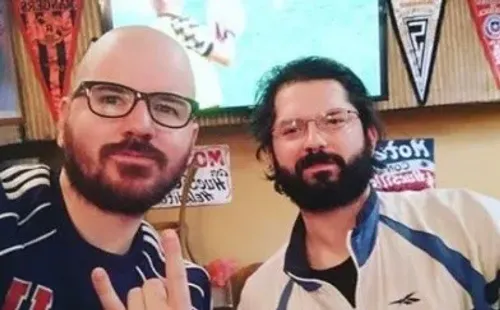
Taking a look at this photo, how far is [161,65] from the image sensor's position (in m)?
1.20

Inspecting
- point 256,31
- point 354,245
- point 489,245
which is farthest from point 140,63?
point 256,31

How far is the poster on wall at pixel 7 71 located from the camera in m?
2.49

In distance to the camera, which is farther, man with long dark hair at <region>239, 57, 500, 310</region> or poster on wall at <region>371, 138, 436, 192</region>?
poster on wall at <region>371, 138, 436, 192</region>

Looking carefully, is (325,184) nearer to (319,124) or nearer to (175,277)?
(319,124)

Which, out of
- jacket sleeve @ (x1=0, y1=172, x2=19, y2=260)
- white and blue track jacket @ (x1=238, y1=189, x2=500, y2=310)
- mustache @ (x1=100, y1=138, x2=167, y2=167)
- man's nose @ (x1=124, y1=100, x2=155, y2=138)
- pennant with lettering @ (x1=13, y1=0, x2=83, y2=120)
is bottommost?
white and blue track jacket @ (x1=238, y1=189, x2=500, y2=310)

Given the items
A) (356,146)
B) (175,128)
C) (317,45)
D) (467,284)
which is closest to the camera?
(175,128)

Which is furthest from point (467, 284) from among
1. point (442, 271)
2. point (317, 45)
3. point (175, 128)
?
point (317, 45)

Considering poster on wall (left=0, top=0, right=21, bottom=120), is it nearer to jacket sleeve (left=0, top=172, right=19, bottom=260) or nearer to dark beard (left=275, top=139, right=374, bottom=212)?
dark beard (left=275, top=139, right=374, bottom=212)

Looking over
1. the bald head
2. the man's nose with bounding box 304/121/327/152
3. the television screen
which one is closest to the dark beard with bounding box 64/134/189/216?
the bald head

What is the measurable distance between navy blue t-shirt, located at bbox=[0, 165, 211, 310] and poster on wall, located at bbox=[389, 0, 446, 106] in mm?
1509

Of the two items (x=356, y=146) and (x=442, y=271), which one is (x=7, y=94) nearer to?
(x=356, y=146)

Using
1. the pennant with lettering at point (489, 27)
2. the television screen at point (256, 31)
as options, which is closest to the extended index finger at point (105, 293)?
the television screen at point (256, 31)

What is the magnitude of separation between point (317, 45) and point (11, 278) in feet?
4.98

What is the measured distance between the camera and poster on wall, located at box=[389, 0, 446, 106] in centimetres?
254
